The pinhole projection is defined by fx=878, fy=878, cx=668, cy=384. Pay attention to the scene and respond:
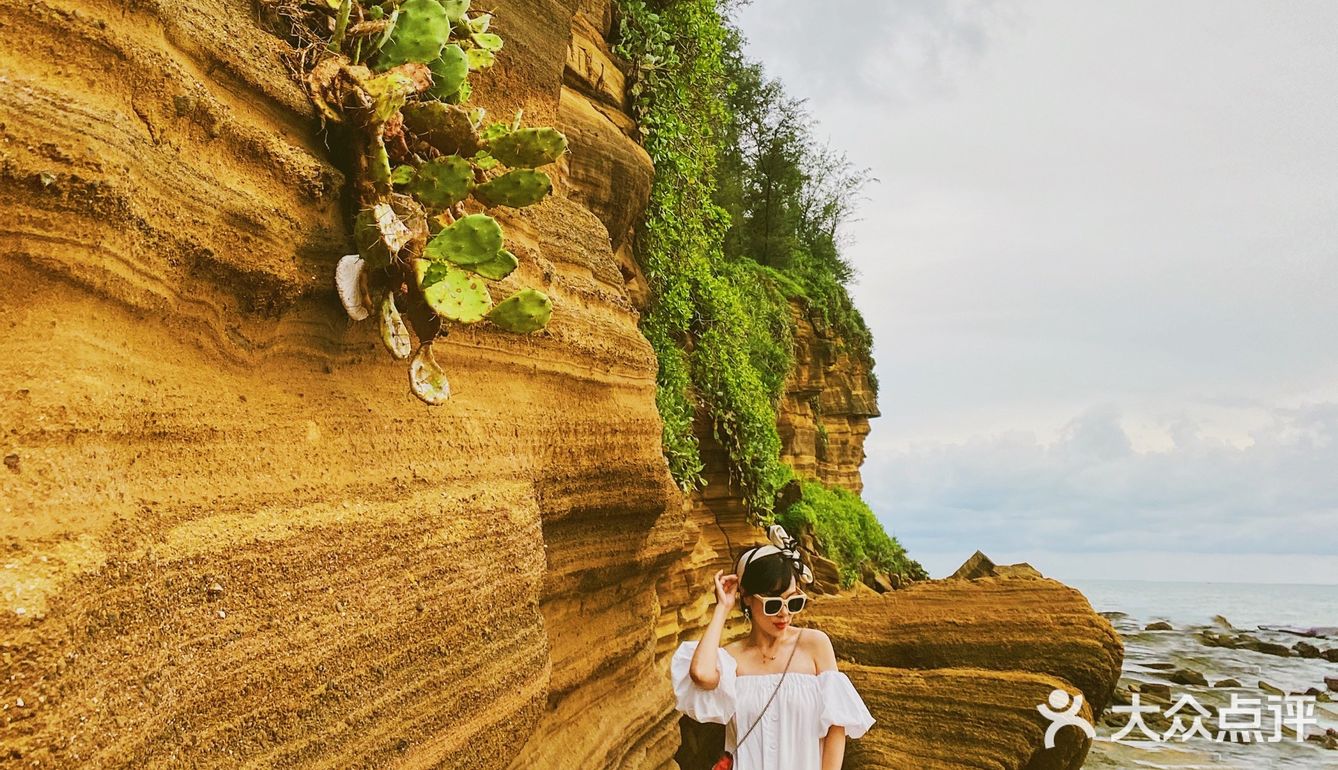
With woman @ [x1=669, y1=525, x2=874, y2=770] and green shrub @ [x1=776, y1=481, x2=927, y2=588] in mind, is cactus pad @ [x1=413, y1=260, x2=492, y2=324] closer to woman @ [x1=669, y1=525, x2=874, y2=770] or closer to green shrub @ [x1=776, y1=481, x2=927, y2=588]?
woman @ [x1=669, y1=525, x2=874, y2=770]

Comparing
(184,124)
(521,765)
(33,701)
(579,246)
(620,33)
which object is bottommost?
(521,765)

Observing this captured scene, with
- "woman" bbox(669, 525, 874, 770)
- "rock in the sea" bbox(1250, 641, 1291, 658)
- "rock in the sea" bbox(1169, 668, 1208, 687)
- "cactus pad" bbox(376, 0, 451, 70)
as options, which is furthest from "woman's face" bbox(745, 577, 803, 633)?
"rock in the sea" bbox(1250, 641, 1291, 658)

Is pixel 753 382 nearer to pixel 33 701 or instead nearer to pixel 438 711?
pixel 438 711

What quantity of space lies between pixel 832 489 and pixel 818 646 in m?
18.8

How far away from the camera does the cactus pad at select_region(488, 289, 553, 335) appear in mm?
3436

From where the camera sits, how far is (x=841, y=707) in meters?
3.84

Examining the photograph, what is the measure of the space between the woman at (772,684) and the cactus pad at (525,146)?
6.63ft

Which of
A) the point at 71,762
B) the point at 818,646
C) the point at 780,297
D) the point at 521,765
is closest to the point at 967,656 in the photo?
the point at 818,646

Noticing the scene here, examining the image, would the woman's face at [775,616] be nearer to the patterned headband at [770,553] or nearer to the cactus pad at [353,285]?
the patterned headband at [770,553]

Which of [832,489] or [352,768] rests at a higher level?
[832,489]

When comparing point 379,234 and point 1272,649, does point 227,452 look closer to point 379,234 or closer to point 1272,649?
point 379,234

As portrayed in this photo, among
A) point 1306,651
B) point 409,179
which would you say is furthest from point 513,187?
point 1306,651

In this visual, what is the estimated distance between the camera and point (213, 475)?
255 centimetres

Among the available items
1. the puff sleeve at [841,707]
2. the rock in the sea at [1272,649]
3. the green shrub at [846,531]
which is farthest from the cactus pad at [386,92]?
the rock in the sea at [1272,649]
